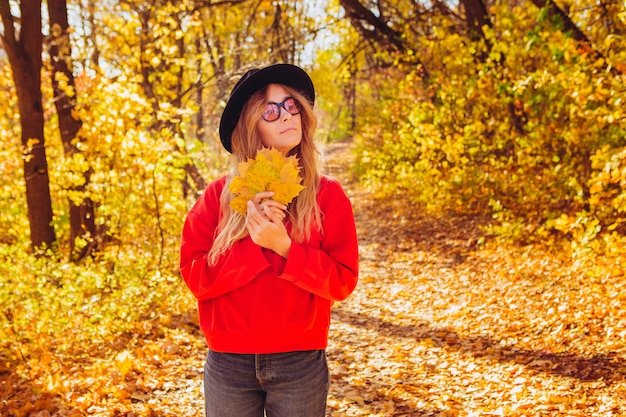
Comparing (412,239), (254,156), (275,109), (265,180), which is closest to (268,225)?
(265,180)

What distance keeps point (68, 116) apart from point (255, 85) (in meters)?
5.69

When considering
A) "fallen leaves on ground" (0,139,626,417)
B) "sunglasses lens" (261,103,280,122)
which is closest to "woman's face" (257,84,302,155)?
"sunglasses lens" (261,103,280,122)

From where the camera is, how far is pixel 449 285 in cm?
677

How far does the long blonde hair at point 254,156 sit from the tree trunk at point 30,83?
15.4 feet

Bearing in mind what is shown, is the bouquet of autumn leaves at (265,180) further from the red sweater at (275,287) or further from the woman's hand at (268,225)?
the red sweater at (275,287)

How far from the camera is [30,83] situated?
241 inches

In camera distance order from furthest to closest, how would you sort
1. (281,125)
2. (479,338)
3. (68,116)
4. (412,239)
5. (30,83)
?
1. (412,239)
2. (68,116)
3. (30,83)
4. (479,338)
5. (281,125)

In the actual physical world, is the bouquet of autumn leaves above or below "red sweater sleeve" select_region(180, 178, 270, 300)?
above

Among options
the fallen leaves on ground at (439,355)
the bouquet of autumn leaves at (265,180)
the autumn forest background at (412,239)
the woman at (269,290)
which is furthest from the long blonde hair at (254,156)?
the autumn forest background at (412,239)

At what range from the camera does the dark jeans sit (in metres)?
1.81

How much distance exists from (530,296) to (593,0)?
12.8 feet

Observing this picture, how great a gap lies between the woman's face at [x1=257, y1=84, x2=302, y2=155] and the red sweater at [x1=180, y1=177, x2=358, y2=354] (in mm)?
309

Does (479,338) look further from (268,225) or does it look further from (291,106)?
(268,225)

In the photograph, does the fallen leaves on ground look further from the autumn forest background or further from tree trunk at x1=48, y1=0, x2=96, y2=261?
tree trunk at x1=48, y1=0, x2=96, y2=261
